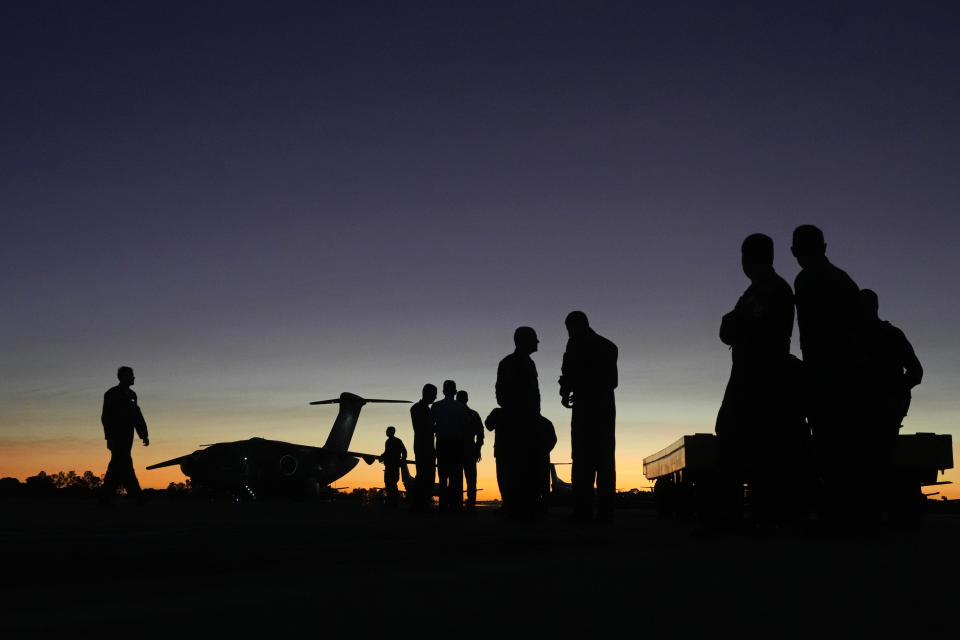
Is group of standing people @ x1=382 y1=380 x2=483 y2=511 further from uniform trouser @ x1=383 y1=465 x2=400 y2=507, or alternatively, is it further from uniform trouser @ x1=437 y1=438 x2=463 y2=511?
uniform trouser @ x1=383 y1=465 x2=400 y2=507

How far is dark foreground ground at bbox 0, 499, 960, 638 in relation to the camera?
1.92 meters

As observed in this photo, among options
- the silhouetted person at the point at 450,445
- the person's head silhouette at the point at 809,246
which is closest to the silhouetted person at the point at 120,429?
the silhouetted person at the point at 450,445

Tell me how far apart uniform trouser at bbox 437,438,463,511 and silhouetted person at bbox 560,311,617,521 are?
3.93 m

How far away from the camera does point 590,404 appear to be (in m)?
8.28

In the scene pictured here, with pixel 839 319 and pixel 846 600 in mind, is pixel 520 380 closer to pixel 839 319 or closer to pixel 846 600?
pixel 839 319

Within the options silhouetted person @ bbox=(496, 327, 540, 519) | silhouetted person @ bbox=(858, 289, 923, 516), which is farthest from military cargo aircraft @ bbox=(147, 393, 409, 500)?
silhouetted person @ bbox=(858, 289, 923, 516)

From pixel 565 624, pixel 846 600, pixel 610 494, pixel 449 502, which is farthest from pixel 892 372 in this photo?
pixel 449 502

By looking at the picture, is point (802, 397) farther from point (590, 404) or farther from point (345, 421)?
point (345, 421)

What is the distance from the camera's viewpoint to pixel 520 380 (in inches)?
350

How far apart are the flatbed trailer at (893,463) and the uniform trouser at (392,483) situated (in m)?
8.51

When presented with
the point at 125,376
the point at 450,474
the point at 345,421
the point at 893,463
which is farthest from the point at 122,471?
the point at 345,421

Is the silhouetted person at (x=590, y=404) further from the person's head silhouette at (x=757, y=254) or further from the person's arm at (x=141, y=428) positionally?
the person's arm at (x=141, y=428)

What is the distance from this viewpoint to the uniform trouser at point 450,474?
12102 mm

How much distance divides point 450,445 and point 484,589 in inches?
376
